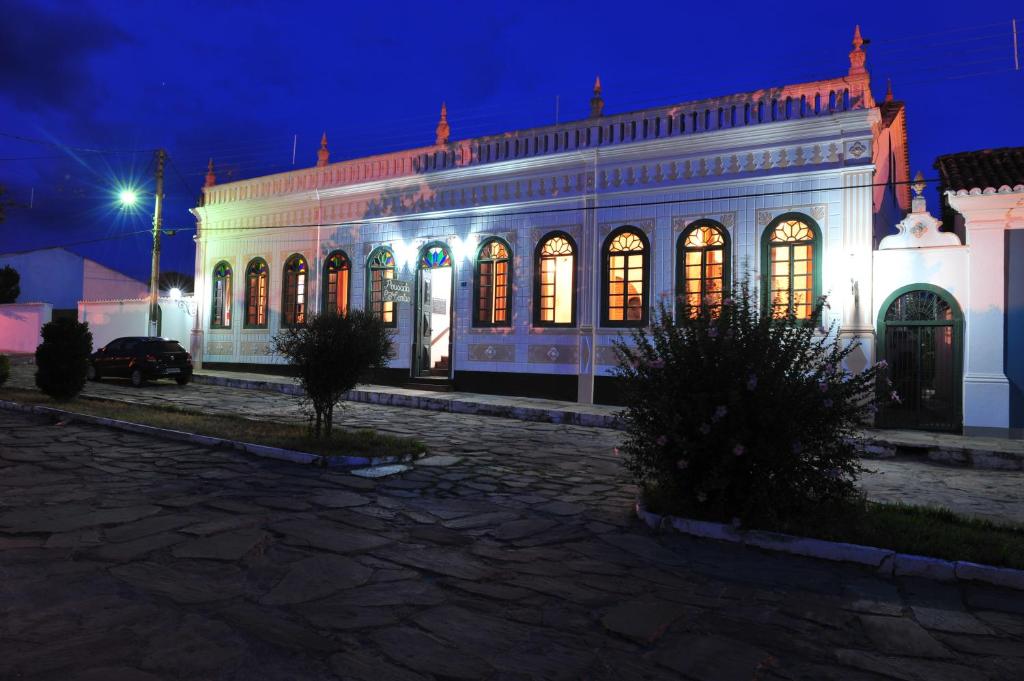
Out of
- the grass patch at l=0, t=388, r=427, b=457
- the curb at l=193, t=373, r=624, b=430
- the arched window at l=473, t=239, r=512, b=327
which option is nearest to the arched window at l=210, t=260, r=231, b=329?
the curb at l=193, t=373, r=624, b=430

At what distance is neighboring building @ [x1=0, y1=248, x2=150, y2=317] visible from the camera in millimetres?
40344

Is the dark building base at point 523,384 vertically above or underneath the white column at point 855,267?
underneath

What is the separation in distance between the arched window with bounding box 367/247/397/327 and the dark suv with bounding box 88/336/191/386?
5.47 m

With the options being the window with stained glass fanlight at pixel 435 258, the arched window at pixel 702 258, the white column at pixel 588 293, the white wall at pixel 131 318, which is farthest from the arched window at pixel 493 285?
the white wall at pixel 131 318

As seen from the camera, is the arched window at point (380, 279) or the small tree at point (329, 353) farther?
the arched window at point (380, 279)

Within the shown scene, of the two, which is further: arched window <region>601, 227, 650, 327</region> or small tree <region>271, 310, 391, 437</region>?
arched window <region>601, 227, 650, 327</region>

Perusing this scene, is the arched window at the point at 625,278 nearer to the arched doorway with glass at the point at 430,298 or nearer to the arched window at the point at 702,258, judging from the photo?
the arched window at the point at 702,258

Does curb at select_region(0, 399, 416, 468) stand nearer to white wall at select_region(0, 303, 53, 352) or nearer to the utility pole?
the utility pole

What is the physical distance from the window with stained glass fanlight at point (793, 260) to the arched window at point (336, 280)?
11.8 m

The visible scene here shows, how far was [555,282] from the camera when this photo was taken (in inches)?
673

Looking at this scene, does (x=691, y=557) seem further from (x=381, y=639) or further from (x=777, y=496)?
(x=381, y=639)

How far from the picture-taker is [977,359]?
40.6 ft

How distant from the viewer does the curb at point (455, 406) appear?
1403 cm

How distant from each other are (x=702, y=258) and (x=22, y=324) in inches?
1198
